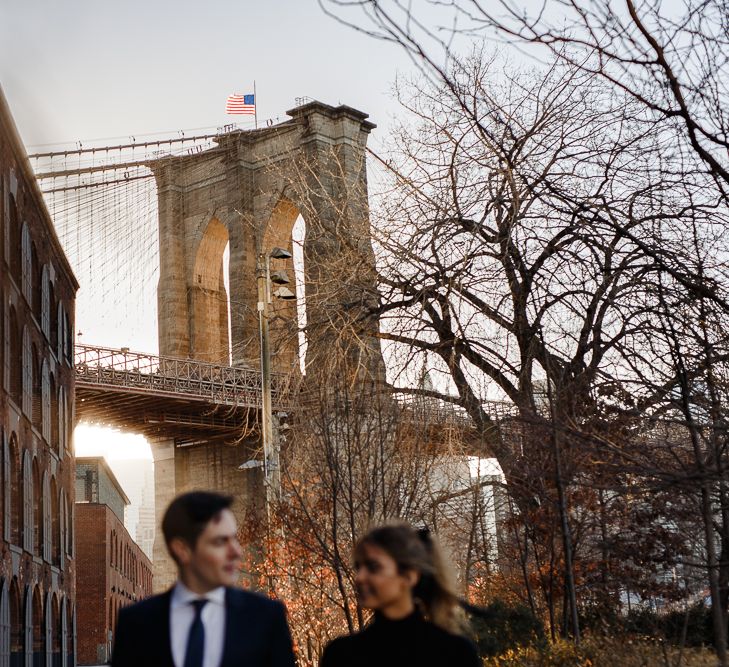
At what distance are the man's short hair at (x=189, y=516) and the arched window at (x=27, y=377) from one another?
2234cm

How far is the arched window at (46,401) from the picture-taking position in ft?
92.6

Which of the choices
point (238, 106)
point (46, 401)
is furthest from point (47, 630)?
point (238, 106)

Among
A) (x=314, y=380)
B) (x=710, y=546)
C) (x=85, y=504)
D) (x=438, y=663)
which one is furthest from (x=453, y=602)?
(x=85, y=504)

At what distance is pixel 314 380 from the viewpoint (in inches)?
662

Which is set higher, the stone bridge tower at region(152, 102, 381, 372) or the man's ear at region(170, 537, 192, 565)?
the stone bridge tower at region(152, 102, 381, 372)

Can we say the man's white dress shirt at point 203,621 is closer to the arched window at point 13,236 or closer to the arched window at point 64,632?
the arched window at point 13,236

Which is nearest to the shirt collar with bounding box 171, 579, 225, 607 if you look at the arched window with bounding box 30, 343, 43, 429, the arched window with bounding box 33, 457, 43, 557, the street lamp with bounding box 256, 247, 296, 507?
the street lamp with bounding box 256, 247, 296, 507

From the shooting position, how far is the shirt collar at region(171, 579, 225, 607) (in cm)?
360

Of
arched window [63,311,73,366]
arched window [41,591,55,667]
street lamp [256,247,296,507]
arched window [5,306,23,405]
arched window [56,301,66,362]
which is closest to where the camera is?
street lamp [256,247,296,507]

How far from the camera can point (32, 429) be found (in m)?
26.3

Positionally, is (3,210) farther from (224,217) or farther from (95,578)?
(224,217)

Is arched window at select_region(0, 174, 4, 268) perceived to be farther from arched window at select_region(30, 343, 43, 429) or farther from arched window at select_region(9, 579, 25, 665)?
arched window at select_region(9, 579, 25, 665)

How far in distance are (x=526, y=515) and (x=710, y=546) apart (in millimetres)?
7420

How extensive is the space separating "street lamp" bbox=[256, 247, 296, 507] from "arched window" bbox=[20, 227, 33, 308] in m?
7.81
